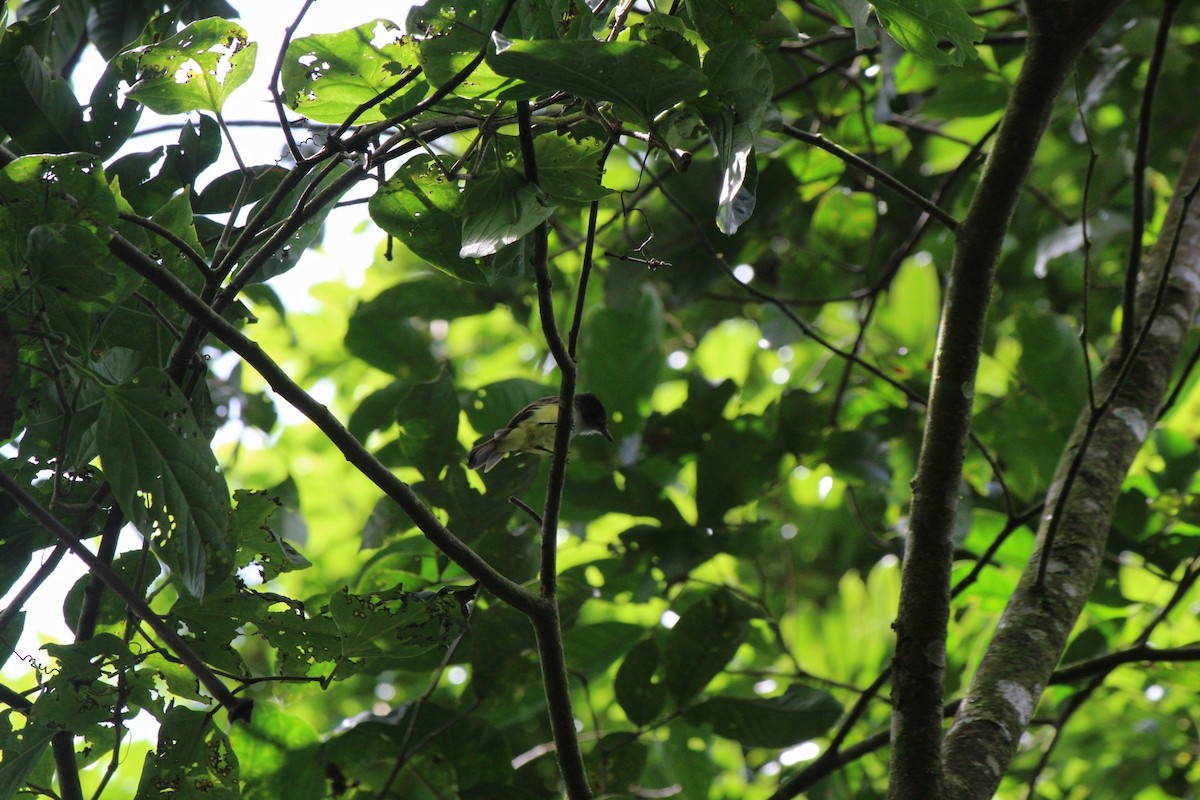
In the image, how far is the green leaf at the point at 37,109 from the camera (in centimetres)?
158

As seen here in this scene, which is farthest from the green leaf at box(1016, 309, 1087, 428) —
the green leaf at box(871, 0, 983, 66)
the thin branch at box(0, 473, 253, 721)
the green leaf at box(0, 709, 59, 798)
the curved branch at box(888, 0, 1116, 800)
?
the green leaf at box(0, 709, 59, 798)

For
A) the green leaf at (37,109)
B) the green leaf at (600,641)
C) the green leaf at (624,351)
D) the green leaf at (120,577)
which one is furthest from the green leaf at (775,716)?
the green leaf at (37,109)

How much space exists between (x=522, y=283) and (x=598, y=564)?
1277 millimetres

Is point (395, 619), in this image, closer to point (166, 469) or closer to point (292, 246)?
point (166, 469)

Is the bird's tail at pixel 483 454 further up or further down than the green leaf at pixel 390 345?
further down

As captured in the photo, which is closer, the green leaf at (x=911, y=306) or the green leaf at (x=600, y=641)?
the green leaf at (x=600, y=641)

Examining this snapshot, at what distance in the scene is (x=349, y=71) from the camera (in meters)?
1.47

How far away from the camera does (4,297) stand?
4.34 ft

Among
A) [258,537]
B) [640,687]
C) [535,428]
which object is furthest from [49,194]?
[640,687]

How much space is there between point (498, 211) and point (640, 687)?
1442 mm

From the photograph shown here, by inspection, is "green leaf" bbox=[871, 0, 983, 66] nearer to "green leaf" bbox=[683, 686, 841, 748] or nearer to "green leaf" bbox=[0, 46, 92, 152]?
"green leaf" bbox=[0, 46, 92, 152]

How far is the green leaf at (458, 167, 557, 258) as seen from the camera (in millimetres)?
1297

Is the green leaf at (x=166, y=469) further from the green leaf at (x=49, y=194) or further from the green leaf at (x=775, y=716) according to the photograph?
the green leaf at (x=775, y=716)

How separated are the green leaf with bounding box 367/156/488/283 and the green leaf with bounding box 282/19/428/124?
0.31ft
